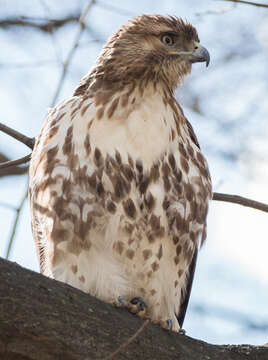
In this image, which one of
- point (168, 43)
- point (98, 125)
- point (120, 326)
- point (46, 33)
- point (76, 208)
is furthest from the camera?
point (46, 33)

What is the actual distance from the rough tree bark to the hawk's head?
1.67 m

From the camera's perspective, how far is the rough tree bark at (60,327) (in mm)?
2738

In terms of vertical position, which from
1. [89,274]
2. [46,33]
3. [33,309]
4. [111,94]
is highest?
[46,33]

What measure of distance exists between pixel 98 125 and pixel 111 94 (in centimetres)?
28

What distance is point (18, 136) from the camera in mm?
4117

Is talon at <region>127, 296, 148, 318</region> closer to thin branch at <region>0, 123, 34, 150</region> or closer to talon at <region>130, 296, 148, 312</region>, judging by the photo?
talon at <region>130, 296, 148, 312</region>

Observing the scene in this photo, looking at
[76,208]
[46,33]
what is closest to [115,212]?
[76,208]

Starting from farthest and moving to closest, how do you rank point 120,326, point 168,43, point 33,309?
point 168,43, point 120,326, point 33,309

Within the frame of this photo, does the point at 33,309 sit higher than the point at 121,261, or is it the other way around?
the point at 121,261

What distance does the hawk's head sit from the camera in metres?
4.26

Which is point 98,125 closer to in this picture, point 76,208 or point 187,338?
point 76,208

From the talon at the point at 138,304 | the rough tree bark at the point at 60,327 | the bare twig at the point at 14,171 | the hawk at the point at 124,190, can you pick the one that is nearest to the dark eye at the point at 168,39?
the hawk at the point at 124,190

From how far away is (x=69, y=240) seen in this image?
3707mm

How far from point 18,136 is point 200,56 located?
4.09 feet
